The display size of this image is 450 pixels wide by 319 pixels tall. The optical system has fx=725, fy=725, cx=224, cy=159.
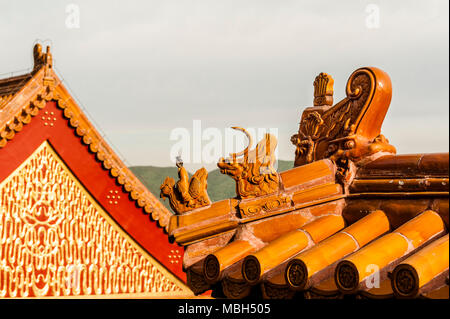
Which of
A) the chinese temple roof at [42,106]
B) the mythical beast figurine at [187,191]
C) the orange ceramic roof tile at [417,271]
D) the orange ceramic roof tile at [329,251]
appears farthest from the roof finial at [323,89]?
the chinese temple roof at [42,106]

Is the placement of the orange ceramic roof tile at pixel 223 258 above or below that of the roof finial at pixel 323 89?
below

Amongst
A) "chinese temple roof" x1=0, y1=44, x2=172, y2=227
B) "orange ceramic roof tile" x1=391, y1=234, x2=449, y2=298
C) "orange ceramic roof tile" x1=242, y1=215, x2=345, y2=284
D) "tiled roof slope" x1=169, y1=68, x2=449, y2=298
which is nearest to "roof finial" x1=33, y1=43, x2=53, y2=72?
"chinese temple roof" x1=0, y1=44, x2=172, y2=227

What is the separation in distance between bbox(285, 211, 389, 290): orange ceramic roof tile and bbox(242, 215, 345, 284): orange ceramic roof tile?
120mm

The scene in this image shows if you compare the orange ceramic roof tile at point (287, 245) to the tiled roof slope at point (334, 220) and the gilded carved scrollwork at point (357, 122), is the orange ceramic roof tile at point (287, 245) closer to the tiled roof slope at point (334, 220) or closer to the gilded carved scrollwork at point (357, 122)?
the tiled roof slope at point (334, 220)

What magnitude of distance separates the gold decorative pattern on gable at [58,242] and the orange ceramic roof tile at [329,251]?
7.03 metres

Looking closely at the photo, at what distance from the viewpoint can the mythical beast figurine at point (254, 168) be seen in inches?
149

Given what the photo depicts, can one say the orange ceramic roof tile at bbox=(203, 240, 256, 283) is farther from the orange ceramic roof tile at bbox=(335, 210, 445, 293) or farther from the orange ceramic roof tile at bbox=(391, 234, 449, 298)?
the orange ceramic roof tile at bbox=(391, 234, 449, 298)

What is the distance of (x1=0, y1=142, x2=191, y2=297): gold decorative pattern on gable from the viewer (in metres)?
9.65

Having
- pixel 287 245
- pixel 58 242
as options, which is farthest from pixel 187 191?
pixel 58 242

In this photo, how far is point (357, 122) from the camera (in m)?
3.68

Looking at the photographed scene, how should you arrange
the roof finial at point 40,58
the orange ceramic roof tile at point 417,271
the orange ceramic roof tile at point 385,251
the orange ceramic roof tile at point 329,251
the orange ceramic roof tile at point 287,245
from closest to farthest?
the orange ceramic roof tile at point 417,271
the orange ceramic roof tile at point 385,251
the orange ceramic roof tile at point 329,251
the orange ceramic roof tile at point 287,245
the roof finial at point 40,58

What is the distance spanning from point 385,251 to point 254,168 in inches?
36.0
